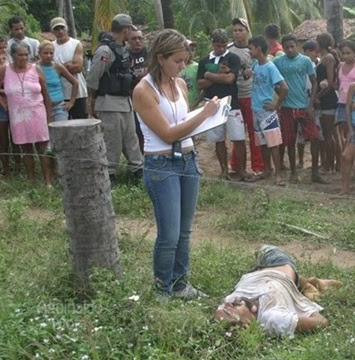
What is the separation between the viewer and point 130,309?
4129mm

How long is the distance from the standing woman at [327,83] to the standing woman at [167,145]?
401 centimetres

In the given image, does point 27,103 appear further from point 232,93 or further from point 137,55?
point 232,93

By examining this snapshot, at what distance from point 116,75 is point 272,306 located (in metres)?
4.16

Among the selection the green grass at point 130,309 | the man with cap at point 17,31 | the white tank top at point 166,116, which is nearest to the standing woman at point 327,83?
the green grass at point 130,309

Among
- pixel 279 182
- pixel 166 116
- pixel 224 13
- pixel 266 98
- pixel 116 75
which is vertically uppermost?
pixel 224 13

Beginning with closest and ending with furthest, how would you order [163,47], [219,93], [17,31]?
[163,47], [219,93], [17,31]

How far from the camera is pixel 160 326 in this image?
401 cm

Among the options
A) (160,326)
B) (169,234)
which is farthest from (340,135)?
(160,326)

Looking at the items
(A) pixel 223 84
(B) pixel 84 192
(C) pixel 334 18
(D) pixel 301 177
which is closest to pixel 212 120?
(B) pixel 84 192

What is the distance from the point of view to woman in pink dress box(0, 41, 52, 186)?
783cm

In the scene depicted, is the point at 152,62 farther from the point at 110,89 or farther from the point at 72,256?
the point at 110,89

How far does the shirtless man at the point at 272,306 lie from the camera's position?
13.5 ft

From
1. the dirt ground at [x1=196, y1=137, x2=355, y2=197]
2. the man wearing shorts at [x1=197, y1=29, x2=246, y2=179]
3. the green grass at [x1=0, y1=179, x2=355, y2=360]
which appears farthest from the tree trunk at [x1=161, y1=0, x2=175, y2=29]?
the green grass at [x1=0, y1=179, x2=355, y2=360]

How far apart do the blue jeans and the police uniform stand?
118 inches
